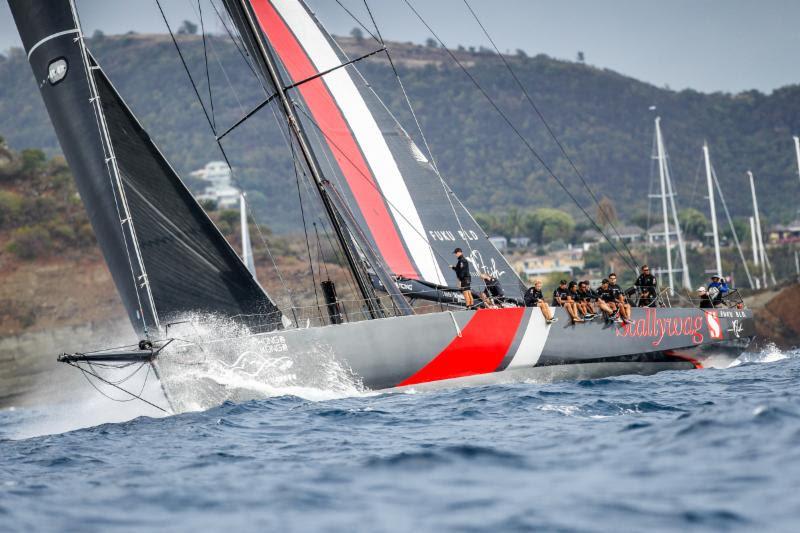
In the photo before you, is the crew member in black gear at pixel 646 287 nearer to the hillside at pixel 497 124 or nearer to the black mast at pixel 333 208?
the black mast at pixel 333 208

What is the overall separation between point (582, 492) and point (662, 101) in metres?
153

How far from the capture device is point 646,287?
14.9 m

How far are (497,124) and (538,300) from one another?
127 metres

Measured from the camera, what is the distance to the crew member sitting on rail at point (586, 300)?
13484mm

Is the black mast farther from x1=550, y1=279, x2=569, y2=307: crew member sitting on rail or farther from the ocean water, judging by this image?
the ocean water

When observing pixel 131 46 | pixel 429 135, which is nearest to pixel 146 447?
pixel 429 135

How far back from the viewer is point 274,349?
36.1ft

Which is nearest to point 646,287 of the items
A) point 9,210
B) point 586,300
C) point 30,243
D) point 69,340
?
point 586,300

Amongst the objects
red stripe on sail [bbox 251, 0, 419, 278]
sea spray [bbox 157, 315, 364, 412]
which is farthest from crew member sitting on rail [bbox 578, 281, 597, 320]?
sea spray [bbox 157, 315, 364, 412]

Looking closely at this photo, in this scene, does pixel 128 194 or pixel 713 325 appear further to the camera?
pixel 713 325

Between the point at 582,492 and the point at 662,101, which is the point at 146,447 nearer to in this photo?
the point at 582,492

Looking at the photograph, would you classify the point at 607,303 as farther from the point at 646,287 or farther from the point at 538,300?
the point at 646,287

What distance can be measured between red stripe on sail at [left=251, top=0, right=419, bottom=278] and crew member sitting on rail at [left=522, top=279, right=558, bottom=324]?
4.86 ft

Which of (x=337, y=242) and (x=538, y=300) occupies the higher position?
(x=337, y=242)
